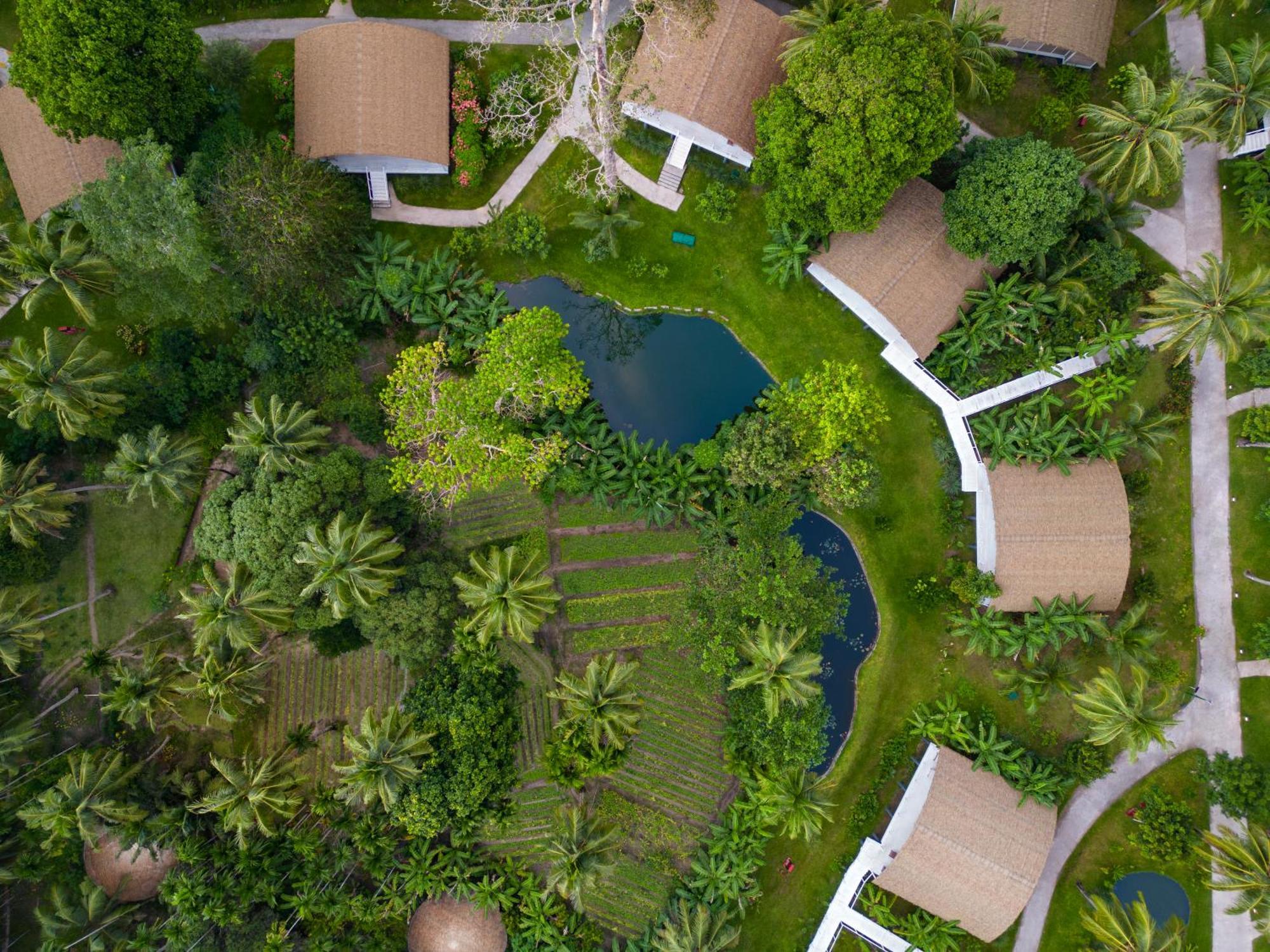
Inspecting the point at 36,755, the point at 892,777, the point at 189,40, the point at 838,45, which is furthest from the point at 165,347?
the point at 892,777

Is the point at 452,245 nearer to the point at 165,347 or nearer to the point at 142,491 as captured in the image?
the point at 165,347

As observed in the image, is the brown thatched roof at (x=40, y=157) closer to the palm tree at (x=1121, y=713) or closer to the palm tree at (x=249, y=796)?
the palm tree at (x=249, y=796)

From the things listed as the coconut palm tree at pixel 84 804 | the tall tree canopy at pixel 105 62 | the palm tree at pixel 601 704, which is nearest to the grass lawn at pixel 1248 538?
the palm tree at pixel 601 704

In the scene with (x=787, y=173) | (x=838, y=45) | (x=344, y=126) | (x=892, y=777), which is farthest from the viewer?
(x=892, y=777)

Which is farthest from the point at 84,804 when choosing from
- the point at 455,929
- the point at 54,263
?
the point at 54,263

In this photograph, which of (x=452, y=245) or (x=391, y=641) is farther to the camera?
(x=452, y=245)

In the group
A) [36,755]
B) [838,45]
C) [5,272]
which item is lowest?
[36,755]

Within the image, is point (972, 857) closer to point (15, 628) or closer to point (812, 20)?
point (812, 20)
